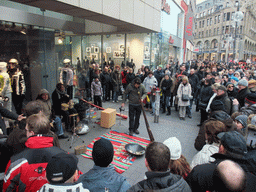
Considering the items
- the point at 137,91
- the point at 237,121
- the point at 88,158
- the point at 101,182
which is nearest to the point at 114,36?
the point at 137,91

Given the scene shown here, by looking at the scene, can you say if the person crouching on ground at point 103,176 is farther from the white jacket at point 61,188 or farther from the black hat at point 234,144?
the black hat at point 234,144

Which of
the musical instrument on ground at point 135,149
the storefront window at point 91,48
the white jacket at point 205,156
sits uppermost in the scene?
the storefront window at point 91,48

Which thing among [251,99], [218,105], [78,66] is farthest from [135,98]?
[78,66]

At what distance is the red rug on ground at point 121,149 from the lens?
4573mm

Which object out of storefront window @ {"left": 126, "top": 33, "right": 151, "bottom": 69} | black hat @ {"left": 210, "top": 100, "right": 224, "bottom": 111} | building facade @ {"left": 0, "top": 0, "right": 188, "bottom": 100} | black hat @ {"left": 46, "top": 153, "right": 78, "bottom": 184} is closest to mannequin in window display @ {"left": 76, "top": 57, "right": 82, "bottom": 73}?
building facade @ {"left": 0, "top": 0, "right": 188, "bottom": 100}

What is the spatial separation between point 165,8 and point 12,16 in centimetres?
1417

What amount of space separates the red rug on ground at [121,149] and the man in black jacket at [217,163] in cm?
274

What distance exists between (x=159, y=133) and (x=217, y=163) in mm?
4686

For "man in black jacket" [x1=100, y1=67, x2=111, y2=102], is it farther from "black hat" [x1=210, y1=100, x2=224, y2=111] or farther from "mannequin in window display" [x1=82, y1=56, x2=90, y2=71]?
"black hat" [x1=210, y1=100, x2=224, y2=111]

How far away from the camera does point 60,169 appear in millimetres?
1494

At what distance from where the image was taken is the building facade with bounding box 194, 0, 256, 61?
57.7 m

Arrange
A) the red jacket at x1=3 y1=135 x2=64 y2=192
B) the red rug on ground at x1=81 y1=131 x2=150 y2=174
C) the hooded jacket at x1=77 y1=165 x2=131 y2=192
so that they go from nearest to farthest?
the hooded jacket at x1=77 y1=165 x2=131 y2=192
the red jacket at x1=3 y1=135 x2=64 y2=192
the red rug on ground at x1=81 y1=131 x2=150 y2=174

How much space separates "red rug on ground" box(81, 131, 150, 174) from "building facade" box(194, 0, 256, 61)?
2267 inches

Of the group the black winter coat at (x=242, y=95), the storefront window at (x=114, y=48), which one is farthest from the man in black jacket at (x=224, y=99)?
the storefront window at (x=114, y=48)
